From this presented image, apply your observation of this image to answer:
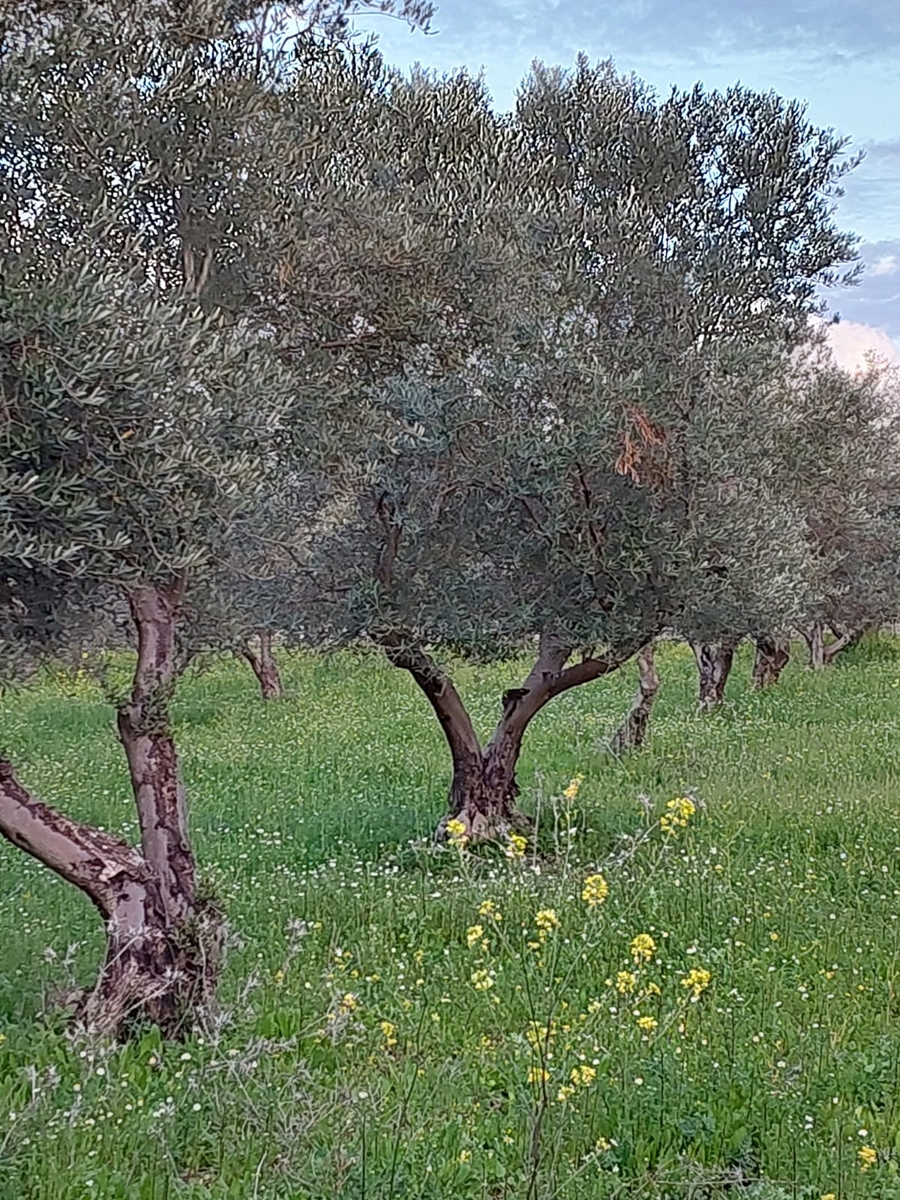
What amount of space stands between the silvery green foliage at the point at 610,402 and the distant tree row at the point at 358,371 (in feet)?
0.11

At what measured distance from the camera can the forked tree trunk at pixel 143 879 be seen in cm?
603

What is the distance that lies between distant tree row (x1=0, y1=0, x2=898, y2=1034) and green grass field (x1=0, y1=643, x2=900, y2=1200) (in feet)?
3.18

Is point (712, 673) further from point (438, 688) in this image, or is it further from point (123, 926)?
point (123, 926)

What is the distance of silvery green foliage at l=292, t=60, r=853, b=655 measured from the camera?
8.52 metres

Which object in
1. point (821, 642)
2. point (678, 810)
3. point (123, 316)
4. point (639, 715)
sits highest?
point (123, 316)

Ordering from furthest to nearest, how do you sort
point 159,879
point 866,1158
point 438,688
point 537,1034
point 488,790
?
point 488,790, point 438,688, point 159,879, point 866,1158, point 537,1034

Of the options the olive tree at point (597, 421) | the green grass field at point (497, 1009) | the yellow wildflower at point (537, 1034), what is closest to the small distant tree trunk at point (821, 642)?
the green grass field at point (497, 1009)

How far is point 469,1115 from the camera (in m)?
5.08

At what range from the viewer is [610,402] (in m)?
8.41

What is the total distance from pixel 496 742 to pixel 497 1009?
4.87 meters

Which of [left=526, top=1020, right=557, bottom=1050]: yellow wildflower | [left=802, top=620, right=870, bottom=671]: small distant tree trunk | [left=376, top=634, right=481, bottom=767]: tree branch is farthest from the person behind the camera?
[left=802, top=620, right=870, bottom=671]: small distant tree trunk

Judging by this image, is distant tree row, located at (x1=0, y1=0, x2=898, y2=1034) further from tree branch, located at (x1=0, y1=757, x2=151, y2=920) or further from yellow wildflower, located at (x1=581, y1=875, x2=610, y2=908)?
yellow wildflower, located at (x1=581, y1=875, x2=610, y2=908)

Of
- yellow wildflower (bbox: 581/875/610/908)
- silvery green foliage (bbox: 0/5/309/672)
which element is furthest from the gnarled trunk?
yellow wildflower (bbox: 581/875/610/908)

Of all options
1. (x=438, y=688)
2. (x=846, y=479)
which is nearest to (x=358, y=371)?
(x=438, y=688)
